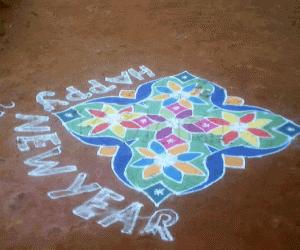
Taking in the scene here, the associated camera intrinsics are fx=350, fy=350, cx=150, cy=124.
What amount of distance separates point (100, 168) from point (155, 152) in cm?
63

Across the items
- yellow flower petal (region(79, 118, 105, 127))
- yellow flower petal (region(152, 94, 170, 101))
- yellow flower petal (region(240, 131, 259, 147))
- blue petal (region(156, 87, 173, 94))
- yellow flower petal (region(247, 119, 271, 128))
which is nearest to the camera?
yellow flower petal (region(240, 131, 259, 147))

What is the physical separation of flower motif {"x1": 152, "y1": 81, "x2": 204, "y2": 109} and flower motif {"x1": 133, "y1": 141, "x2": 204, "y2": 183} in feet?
2.89

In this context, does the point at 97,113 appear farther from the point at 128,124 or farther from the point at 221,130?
the point at 221,130

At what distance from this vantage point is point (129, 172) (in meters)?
3.64

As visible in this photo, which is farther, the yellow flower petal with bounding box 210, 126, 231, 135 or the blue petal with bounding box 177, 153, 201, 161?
the yellow flower petal with bounding box 210, 126, 231, 135

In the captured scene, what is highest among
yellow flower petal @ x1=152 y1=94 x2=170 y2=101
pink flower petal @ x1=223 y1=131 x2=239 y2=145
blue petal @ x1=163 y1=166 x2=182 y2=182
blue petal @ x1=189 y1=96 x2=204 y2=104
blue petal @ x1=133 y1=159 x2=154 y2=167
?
yellow flower petal @ x1=152 y1=94 x2=170 y2=101

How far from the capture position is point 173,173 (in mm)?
3605

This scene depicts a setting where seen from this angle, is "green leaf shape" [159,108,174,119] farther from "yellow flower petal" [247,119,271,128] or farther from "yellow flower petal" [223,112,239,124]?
"yellow flower petal" [247,119,271,128]

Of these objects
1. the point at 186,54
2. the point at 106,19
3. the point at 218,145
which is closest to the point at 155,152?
the point at 218,145

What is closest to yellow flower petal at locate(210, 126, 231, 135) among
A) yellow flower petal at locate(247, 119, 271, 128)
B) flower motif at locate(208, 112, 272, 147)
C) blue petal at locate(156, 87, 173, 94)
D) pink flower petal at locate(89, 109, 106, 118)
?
flower motif at locate(208, 112, 272, 147)

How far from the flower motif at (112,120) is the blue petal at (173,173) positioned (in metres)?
0.78

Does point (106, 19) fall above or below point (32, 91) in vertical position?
above

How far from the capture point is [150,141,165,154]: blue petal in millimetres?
3895

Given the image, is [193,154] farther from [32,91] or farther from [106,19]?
[106,19]
